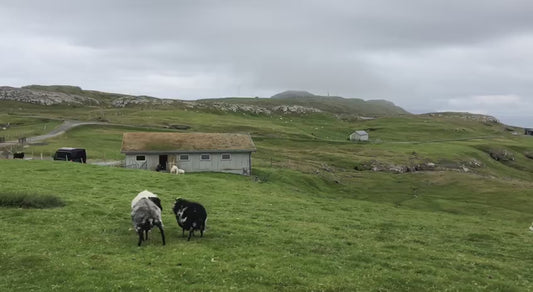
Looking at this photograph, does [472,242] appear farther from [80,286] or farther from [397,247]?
[80,286]

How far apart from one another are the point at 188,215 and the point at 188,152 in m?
49.8

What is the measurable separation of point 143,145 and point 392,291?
197ft

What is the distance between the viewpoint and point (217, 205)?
36.8 meters

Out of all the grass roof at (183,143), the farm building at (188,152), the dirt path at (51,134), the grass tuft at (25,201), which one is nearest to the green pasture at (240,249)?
the grass tuft at (25,201)

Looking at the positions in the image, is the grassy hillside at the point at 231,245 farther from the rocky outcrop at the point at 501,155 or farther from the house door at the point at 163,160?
the rocky outcrop at the point at 501,155

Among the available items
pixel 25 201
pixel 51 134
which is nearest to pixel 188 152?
pixel 25 201

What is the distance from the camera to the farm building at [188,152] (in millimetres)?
71188

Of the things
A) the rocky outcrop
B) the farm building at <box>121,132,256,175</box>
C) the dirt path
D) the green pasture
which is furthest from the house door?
the rocky outcrop

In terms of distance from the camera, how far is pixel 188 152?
72625 mm

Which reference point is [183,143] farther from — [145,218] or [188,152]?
[145,218]

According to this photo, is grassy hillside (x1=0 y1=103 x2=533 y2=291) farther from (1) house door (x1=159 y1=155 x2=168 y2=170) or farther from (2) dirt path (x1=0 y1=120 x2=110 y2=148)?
(2) dirt path (x1=0 y1=120 x2=110 y2=148)

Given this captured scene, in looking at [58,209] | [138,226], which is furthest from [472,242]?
[58,209]

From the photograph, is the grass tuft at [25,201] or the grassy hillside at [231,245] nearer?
the grassy hillside at [231,245]

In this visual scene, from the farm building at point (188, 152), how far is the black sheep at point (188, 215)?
1920 inches
